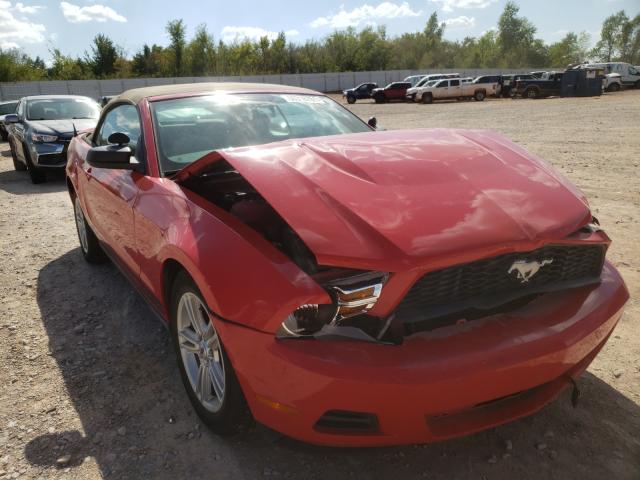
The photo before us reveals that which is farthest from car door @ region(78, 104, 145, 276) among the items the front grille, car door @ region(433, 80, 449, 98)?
car door @ region(433, 80, 449, 98)

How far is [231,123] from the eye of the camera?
315 cm

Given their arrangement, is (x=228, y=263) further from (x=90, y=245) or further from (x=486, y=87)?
(x=486, y=87)

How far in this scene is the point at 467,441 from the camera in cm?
214

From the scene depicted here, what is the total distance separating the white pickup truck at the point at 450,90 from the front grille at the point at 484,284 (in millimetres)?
31089

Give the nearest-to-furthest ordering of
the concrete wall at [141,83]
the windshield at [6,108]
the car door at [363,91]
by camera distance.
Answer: the windshield at [6,108] < the concrete wall at [141,83] < the car door at [363,91]

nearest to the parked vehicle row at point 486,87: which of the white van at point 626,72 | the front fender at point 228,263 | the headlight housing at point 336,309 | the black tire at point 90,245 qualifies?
the white van at point 626,72

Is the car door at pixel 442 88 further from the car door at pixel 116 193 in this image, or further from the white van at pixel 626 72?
the car door at pixel 116 193

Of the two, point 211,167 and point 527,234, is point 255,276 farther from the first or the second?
point 527,234

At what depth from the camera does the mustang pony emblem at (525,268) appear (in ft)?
6.17

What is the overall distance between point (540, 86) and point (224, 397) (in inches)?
1326

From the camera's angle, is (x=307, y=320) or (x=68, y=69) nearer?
(x=307, y=320)

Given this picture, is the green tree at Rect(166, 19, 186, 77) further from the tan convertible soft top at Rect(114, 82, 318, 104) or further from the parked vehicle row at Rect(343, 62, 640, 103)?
the tan convertible soft top at Rect(114, 82, 318, 104)

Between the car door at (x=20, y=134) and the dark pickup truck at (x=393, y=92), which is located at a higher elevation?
the dark pickup truck at (x=393, y=92)

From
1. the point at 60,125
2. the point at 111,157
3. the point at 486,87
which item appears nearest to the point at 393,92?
the point at 486,87
